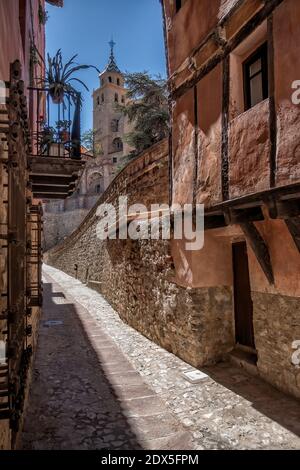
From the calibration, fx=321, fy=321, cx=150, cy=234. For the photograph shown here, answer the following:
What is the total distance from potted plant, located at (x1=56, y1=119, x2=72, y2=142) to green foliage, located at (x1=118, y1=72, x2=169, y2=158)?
10484 mm

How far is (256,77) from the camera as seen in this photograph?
4715mm

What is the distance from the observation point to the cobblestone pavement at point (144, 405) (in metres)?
3.61

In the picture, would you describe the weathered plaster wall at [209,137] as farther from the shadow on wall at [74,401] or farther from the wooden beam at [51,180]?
the shadow on wall at [74,401]

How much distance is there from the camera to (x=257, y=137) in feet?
14.1

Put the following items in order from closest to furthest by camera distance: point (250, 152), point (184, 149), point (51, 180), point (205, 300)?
point (250, 152) → point (205, 300) → point (184, 149) → point (51, 180)

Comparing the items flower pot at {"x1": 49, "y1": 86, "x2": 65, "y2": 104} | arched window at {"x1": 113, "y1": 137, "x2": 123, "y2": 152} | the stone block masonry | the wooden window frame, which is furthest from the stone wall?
arched window at {"x1": 113, "y1": 137, "x2": 123, "y2": 152}

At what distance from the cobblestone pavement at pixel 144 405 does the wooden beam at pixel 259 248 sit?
68.1 inches

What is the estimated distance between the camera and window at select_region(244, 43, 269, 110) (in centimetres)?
454

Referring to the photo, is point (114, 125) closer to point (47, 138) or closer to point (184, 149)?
point (47, 138)

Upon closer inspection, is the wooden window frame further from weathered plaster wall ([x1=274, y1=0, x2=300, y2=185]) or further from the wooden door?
the wooden door

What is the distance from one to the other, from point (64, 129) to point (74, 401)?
192 inches

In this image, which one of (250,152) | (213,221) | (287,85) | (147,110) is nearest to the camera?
(287,85)

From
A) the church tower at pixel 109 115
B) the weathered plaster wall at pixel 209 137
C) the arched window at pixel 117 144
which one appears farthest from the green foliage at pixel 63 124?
the arched window at pixel 117 144

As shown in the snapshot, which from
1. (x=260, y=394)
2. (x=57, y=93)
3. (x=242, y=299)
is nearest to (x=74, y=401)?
(x=260, y=394)
